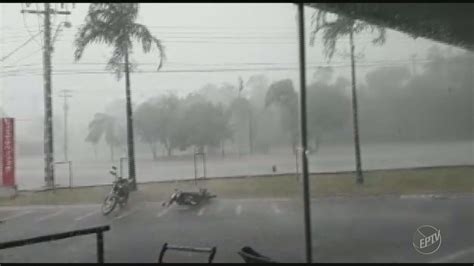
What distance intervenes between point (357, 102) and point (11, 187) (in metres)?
1.40

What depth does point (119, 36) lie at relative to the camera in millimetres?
1757

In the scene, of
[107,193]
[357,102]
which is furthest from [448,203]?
[107,193]

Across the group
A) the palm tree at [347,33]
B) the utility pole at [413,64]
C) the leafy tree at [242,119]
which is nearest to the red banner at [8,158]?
the leafy tree at [242,119]

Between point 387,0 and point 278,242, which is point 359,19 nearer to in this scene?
point 387,0

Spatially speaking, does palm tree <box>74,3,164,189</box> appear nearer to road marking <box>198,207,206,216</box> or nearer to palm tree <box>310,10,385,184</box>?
road marking <box>198,207,206,216</box>

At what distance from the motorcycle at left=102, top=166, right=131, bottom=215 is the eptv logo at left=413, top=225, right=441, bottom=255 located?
1150mm

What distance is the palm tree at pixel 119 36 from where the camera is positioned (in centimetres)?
171

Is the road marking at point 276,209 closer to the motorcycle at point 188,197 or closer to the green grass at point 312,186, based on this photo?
the green grass at point 312,186

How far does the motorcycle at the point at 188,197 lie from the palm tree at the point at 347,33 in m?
0.70

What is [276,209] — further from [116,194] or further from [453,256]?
[453,256]

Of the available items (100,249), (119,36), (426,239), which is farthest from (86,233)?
(426,239)

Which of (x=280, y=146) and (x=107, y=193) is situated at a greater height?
(x=280, y=146)

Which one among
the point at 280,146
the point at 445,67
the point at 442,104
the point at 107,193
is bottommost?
the point at 107,193

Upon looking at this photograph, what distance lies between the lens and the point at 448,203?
2234 mm
